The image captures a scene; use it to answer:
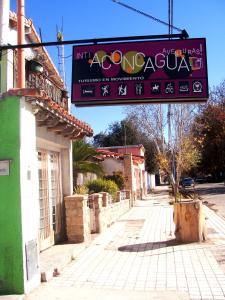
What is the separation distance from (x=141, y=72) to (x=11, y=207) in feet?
10.7

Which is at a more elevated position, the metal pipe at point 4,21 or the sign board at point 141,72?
the metal pipe at point 4,21

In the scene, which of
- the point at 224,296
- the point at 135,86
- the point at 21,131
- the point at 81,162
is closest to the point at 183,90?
the point at 135,86

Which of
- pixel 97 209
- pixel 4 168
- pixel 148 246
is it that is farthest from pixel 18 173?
pixel 97 209

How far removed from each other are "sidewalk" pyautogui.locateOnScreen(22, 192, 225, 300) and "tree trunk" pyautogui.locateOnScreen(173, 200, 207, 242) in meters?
0.28

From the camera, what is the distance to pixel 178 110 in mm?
21062

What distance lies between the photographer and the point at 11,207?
6625mm

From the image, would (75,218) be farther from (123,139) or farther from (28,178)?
(123,139)

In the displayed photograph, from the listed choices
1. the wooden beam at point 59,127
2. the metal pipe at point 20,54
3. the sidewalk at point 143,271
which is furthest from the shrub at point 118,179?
the metal pipe at point 20,54

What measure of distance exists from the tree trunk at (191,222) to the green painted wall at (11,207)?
537cm

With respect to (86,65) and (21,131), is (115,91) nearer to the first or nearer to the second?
(86,65)

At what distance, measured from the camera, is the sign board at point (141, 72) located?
7777 millimetres

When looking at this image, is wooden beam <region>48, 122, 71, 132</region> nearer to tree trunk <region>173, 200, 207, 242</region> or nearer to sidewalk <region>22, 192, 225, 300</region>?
sidewalk <region>22, 192, 225, 300</region>

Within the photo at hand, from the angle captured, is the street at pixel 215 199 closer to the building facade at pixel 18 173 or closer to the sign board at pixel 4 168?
the building facade at pixel 18 173

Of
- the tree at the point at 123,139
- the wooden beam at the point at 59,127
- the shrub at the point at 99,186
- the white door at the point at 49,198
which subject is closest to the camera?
the wooden beam at the point at 59,127
